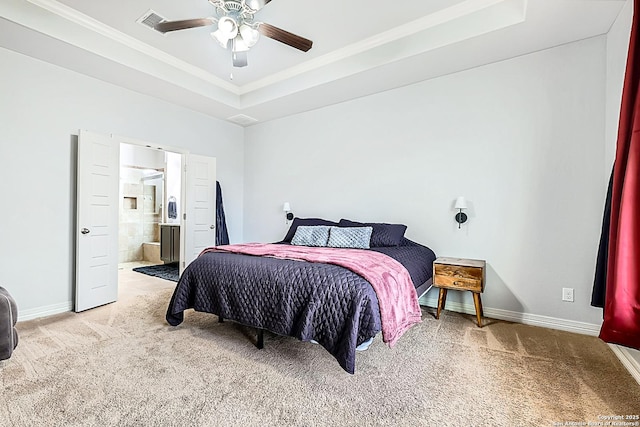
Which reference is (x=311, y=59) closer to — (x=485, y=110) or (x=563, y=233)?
(x=485, y=110)

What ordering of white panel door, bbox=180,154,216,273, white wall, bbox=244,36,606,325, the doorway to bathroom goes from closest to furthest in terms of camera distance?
white wall, bbox=244,36,606,325, white panel door, bbox=180,154,216,273, the doorway to bathroom

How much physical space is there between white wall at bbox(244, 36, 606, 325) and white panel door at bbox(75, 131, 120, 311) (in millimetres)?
2697

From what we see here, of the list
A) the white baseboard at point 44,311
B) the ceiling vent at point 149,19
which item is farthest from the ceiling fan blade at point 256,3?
the white baseboard at point 44,311

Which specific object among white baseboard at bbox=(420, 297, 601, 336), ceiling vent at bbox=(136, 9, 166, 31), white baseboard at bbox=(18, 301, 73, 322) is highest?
ceiling vent at bbox=(136, 9, 166, 31)

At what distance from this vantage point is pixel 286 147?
485 centimetres

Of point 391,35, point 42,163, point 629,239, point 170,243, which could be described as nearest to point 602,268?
point 629,239

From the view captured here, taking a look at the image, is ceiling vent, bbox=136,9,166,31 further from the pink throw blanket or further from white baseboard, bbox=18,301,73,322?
white baseboard, bbox=18,301,73,322

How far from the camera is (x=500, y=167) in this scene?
3102 millimetres

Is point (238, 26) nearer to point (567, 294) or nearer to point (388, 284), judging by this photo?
point (388, 284)

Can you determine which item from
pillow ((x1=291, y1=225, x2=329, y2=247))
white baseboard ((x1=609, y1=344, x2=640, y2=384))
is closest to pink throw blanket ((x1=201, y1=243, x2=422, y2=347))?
pillow ((x1=291, y1=225, x2=329, y2=247))

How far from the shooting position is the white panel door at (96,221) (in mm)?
3277

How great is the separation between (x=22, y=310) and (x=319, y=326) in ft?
10.2

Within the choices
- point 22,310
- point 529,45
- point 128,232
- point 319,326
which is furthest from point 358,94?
point 128,232

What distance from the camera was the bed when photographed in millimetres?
1845
